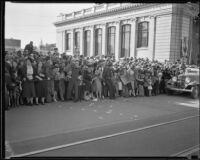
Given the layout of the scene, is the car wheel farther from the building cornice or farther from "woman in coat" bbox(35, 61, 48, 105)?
the building cornice

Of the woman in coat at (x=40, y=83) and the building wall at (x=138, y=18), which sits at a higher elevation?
the building wall at (x=138, y=18)

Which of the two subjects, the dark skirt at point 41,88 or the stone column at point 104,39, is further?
the stone column at point 104,39

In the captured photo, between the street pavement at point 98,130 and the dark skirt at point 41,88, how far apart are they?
57 cm

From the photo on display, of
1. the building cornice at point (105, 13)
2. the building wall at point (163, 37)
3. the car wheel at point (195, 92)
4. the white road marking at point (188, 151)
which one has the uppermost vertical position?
the building cornice at point (105, 13)

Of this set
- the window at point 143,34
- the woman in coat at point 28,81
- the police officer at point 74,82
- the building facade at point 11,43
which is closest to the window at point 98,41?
the window at point 143,34

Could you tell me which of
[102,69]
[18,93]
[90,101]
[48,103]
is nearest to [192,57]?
[102,69]

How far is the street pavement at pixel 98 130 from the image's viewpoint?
16.4 ft

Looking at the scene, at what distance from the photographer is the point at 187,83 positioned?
13.8m

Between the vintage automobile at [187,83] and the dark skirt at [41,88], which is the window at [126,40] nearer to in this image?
the vintage automobile at [187,83]

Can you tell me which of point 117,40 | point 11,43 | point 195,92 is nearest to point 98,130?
point 11,43

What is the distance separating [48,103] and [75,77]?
1.76m

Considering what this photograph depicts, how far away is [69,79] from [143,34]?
1688 cm
